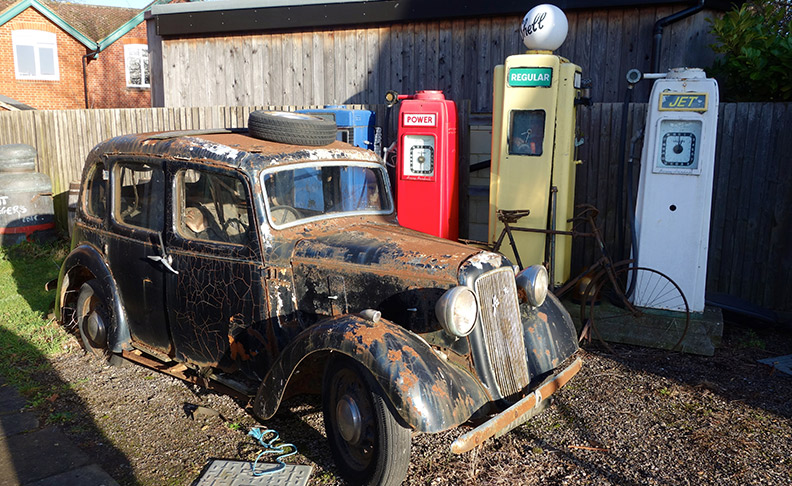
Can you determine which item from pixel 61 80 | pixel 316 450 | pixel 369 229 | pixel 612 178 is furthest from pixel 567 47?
pixel 61 80

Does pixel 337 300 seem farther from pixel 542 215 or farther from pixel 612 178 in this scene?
pixel 612 178

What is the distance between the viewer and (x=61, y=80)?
21453 mm

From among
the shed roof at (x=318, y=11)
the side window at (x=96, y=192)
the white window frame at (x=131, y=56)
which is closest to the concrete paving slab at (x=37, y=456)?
the side window at (x=96, y=192)

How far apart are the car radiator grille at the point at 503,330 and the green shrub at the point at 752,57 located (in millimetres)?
4464

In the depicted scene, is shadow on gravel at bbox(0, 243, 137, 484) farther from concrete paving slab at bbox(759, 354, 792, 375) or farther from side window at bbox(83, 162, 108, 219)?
concrete paving slab at bbox(759, 354, 792, 375)

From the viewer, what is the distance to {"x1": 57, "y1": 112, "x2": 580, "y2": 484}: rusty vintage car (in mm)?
3219

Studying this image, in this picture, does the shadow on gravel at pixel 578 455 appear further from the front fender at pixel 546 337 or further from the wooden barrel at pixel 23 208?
the wooden barrel at pixel 23 208

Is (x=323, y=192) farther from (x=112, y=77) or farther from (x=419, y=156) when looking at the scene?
(x=112, y=77)

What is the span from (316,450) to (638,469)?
1847 millimetres

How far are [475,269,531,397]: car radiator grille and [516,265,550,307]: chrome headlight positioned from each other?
0.56 feet

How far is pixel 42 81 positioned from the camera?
69.1 ft

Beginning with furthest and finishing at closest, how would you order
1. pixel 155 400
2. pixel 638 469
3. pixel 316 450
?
pixel 155 400 < pixel 316 450 < pixel 638 469

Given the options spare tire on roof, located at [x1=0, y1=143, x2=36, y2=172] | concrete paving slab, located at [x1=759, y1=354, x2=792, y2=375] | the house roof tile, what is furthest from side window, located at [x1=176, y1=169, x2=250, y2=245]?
the house roof tile

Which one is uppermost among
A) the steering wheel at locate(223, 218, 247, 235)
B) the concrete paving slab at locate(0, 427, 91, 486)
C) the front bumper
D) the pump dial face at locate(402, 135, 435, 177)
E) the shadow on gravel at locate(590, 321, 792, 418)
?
the pump dial face at locate(402, 135, 435, 177)
